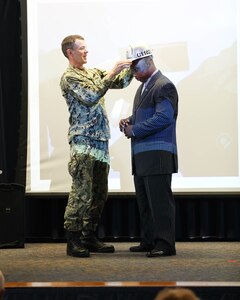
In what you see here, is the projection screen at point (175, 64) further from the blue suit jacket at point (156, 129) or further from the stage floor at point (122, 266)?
the blue suit jacket at point (156, 129)

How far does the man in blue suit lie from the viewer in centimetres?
491

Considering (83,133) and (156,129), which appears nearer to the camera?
(156,129)

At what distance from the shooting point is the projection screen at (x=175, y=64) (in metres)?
6.15

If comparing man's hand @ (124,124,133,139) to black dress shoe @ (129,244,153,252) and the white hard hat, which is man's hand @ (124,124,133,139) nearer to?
the white hard hat

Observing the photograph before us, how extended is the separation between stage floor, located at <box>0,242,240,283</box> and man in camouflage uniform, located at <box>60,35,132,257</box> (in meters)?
0.26

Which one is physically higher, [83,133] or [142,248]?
[83,133]

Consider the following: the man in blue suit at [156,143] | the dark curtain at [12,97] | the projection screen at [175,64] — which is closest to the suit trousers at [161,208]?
the man in blue suit at [156,143]

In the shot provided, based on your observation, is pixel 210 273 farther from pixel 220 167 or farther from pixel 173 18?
pixel 173 18

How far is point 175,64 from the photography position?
618 cm

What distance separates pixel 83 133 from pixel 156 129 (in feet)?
1.53

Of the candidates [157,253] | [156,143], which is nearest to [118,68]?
[156,143]

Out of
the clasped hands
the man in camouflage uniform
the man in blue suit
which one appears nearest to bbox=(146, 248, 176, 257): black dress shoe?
the man in blue suit

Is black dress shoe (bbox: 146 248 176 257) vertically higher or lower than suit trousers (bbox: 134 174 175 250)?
lower

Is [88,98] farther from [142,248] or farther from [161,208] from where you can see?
[142,248]
